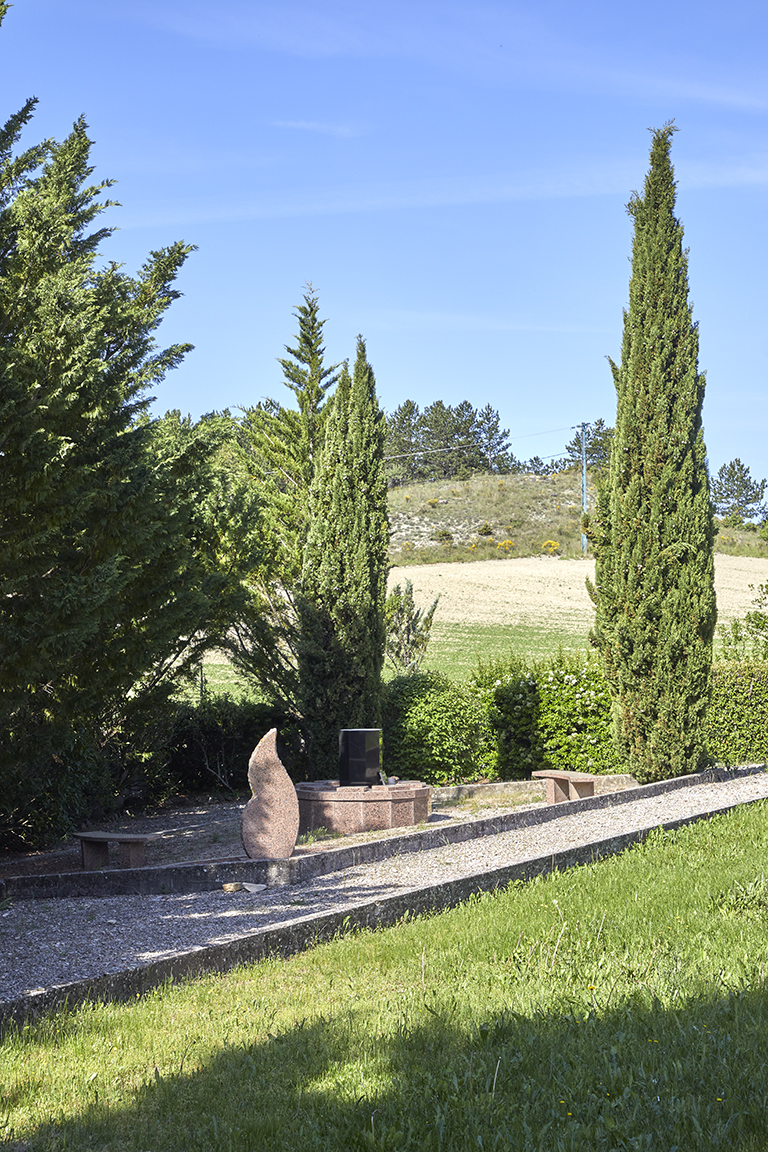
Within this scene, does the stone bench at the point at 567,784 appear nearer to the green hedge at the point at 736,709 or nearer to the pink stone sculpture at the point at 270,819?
the green hedge at the point at 736,709

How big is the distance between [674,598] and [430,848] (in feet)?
15.6

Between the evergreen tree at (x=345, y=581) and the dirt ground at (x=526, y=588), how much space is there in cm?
2179

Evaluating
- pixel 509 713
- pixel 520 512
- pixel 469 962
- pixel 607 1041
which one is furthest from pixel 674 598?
pixel 520 512

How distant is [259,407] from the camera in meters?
17.5

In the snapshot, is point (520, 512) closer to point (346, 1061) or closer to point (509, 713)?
point (509, 713)

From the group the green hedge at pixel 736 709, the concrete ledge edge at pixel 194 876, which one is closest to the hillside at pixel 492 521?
the green hedge at pixel 736 709

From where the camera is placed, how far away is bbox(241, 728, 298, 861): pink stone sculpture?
7672mm

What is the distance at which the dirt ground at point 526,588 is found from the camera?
35562 millimetres

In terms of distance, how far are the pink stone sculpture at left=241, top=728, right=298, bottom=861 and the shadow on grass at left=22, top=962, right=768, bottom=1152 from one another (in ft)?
12.9

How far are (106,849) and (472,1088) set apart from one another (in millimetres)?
5980

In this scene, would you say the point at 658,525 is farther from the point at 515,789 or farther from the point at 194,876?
the point at 194,876

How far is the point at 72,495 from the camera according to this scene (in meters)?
6.55

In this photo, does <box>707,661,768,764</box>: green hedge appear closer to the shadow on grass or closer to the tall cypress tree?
the tall cypress tree

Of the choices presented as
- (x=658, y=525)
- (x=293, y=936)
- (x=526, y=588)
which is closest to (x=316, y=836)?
(x=293, y=936)
